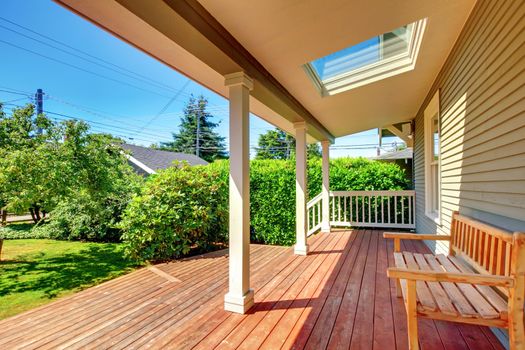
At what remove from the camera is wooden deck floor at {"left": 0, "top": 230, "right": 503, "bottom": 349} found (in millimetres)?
1928

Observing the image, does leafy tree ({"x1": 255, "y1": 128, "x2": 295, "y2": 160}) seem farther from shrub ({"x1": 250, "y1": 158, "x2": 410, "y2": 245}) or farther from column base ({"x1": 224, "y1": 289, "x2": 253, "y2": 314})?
column base ({"x1": 224, "y1": 289, "x2": 253, "y2": 314})

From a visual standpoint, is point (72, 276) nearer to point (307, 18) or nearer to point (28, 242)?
point (28, 242)

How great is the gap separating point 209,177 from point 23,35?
13470 mm

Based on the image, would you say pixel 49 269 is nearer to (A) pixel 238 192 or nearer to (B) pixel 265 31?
(A) pixel 238 192

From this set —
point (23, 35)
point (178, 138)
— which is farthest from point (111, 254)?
point (178, 138)

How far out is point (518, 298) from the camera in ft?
4.38

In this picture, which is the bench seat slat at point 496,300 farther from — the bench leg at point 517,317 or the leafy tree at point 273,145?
the leafy tree at point 273,145

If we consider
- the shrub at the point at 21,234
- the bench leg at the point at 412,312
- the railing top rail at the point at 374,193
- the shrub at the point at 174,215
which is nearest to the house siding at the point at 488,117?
the bench leg at the point at 412,312

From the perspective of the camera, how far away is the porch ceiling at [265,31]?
5.22 feet

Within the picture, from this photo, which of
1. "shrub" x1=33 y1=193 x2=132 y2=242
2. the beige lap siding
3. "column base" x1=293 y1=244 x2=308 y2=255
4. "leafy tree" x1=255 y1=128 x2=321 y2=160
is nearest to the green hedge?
"shrub" x1=33 y1=193 x2=132 y2=242

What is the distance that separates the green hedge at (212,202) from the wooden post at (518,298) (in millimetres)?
4388

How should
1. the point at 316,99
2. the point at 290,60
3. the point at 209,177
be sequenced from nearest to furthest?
→ the point at 290,60
the point at 316,99
the point at 209,177

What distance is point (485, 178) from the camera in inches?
77.4

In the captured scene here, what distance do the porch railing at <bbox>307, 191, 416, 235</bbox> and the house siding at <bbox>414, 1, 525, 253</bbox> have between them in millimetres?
2965
